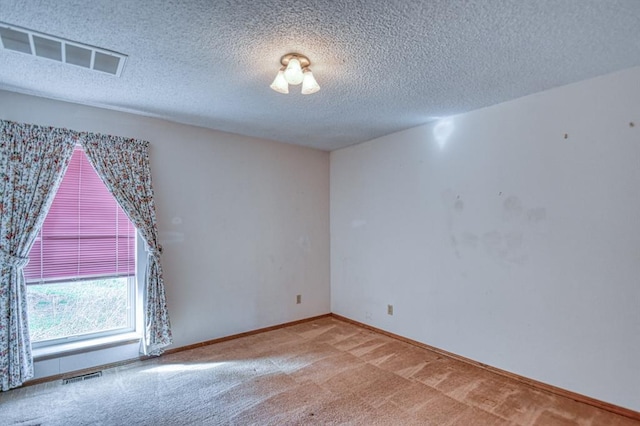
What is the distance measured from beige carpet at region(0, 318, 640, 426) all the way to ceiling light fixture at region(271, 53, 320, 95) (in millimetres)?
2373

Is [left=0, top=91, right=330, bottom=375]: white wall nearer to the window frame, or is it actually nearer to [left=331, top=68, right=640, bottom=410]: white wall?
the window frame

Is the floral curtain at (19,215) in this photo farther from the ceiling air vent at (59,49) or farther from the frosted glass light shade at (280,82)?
the frosted glass light shade at (280,82)

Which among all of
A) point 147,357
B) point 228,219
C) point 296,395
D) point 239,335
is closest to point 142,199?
point 228,219

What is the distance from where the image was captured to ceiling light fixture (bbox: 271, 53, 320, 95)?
81.6 inches

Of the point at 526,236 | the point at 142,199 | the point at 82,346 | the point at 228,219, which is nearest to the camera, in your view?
the point at 526,236

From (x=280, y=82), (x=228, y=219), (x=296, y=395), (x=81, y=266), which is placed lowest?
(x=296, y=395)

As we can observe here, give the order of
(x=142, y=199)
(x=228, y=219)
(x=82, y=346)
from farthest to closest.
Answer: (x=228, y=219) → (x=142, y=199) → (x=82, y=346)

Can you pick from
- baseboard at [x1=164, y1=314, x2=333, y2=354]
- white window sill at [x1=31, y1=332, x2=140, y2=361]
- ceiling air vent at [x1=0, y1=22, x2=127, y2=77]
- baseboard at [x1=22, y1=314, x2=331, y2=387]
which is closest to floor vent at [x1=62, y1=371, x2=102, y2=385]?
baseboard at [x1=22, y1=314, x2=331, y2=387]

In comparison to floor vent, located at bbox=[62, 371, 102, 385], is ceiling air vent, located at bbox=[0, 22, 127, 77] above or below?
above

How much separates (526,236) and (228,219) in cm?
316

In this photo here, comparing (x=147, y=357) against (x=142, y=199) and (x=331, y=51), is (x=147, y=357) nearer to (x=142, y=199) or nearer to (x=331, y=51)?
(x=142, y=199)

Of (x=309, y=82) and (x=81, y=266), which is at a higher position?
(x=309, y=82)

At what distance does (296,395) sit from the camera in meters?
2.59

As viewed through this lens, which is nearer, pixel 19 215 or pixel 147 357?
pixel 19 215
